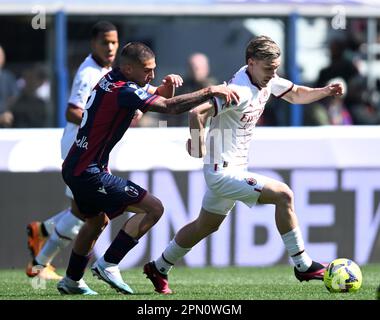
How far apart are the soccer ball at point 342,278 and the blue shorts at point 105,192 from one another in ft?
5.24

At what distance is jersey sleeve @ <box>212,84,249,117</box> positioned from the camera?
8.70 m

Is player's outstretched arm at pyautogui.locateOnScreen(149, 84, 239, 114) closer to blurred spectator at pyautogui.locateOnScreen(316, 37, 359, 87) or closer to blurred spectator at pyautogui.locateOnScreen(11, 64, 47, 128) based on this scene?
blurred spectator at pyautogui.locateOnScreen(11, 64, 47, 128)

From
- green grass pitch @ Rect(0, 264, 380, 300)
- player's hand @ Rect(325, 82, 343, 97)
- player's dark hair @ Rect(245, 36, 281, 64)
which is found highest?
player's dark hair @ Rect(245, 36, 281, 64)

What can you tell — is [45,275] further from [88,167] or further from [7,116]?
[7,116]

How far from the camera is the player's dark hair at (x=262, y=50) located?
346 inches

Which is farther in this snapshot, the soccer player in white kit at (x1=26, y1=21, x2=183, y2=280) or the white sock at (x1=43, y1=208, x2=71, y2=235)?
the white sock at (x1=43, y1=208, x2=71, y2=235)

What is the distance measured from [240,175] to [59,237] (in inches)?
80.3

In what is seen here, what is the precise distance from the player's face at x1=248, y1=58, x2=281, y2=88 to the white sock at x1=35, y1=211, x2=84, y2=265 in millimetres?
2271

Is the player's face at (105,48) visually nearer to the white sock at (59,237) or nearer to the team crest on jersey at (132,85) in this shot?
the white sock at (59,237)

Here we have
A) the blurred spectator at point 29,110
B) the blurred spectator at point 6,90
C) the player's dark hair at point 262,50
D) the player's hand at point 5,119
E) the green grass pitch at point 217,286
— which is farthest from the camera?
the blurred spectator at point 6,90

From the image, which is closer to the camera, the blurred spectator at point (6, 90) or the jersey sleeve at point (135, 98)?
the jersey sleeve at point (135, 98)

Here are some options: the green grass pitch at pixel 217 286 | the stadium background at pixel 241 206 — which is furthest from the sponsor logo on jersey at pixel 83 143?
the stadium background at pixel 241 206

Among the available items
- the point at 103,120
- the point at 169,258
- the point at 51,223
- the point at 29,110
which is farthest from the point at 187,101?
the point at 29,110

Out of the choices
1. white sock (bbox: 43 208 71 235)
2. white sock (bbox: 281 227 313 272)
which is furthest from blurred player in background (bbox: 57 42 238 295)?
white sock (bbox: 43 208 71 235)
